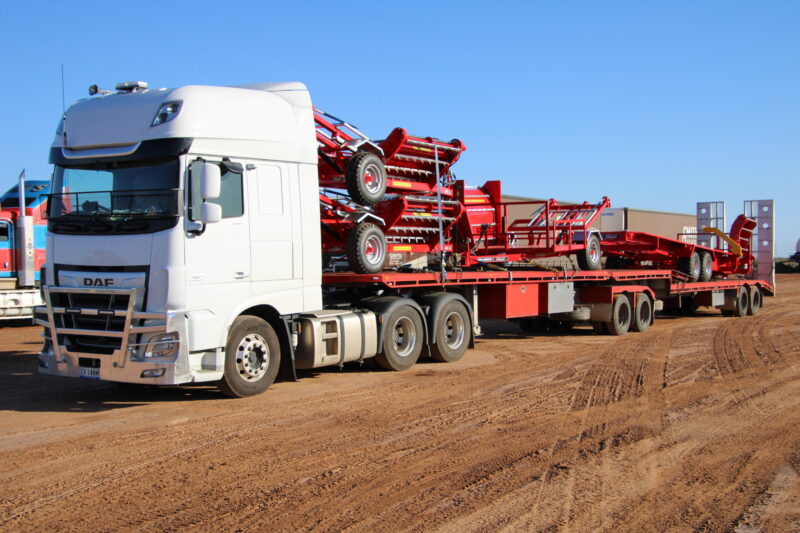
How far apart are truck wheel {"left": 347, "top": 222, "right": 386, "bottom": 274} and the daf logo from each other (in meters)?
3.95

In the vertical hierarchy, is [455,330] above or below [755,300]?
above

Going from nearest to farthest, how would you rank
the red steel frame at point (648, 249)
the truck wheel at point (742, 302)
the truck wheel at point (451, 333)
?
1. the truck wheel at point (451, 333)
2. the red steel frame at point (648, 249)
3. the truck wheel at point (742, 302)

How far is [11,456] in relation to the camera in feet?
23.6

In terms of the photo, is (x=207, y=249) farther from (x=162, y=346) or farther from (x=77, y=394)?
(x=77, y=394)

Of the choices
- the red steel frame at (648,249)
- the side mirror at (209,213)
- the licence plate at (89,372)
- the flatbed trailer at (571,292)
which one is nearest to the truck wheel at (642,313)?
the flatbed trailer at (571,292)

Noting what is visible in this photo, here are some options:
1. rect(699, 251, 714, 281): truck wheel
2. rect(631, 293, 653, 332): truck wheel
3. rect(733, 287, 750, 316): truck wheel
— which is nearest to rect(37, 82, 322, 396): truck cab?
rect(631, 293, 653, 332): truck wheel

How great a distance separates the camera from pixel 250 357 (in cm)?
998

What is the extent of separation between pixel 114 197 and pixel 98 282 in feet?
3.30

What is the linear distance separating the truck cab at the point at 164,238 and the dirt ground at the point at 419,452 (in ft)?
2.20

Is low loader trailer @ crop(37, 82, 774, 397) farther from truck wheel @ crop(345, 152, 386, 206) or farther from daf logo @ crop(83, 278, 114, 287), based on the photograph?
truck wheel @ crop(345, 152, 386, 206)

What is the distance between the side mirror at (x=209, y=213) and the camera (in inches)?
357

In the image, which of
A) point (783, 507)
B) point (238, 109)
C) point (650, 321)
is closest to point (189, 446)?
point (238, 109)

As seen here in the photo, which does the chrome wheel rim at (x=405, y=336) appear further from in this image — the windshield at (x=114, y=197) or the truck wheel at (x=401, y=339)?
the windshield at (x=114, y=197)

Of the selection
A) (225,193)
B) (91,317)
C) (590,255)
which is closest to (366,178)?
(225,193)
